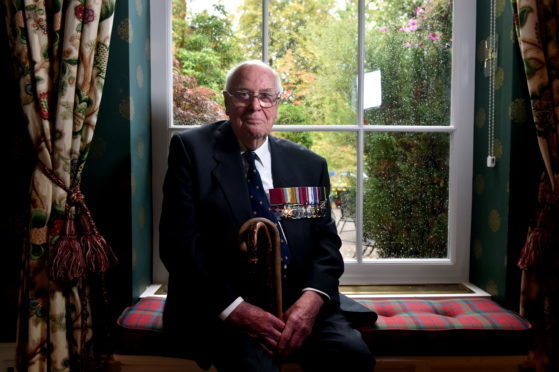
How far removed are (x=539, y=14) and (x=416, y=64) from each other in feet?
1.73

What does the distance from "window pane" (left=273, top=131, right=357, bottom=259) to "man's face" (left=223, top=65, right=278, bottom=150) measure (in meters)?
0.48

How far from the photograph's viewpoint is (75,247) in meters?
1.47

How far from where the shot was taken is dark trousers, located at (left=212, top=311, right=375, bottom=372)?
1.29 metres

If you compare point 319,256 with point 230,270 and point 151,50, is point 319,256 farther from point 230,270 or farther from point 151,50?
point 151,50

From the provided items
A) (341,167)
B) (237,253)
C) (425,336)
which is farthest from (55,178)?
(425,336)

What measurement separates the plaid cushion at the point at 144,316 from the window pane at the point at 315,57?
97cm

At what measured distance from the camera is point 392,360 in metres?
1.55

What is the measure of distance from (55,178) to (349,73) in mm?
1292

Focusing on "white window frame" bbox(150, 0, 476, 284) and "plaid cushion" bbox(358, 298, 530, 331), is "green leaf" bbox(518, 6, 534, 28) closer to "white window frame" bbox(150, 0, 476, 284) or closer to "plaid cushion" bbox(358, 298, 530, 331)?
"white window frame" bbox(150, 0, 476, 284)

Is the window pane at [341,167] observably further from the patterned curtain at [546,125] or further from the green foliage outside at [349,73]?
the patterned curtain at [546,125]

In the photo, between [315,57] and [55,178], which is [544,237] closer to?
[315,57]

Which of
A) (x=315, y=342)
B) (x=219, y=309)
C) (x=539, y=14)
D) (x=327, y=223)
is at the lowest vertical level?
(x=315, y=342)

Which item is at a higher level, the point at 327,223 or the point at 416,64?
the point at 416,64

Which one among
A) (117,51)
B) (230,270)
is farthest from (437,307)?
(117,51)
